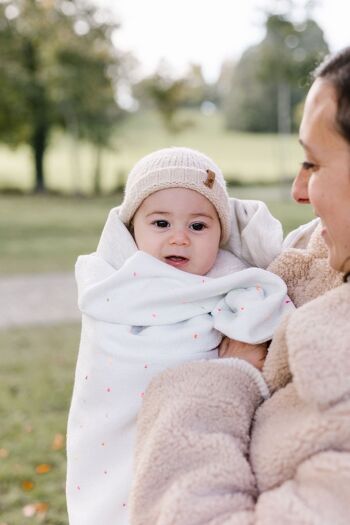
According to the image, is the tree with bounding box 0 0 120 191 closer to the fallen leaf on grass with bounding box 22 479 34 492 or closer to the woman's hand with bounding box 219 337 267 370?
the fallen leaf on grass with bounding box 22 479 34 492

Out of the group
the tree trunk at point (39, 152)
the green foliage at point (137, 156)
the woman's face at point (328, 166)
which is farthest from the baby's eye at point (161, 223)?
the tree trunk at point (39, 152)

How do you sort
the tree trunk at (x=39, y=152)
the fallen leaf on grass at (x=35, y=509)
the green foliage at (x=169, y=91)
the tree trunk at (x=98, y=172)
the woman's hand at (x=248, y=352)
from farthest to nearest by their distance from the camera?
the green foliage at (x=169, y=91) < the tree trunk at (x=39, y=152) < the tree trunk at (x=98, y=172) < the fallen leaf on grass at (x=35, y=509) < the woman's hand at (x=248, y=352)

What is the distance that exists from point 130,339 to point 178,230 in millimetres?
321

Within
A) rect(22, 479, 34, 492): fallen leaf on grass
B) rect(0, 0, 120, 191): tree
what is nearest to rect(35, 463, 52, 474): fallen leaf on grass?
rect(22, 479, 34, 492): fallen leaf on grass

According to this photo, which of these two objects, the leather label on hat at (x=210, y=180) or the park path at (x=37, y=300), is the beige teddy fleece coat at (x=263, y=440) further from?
the park path at (x=37, y=300)

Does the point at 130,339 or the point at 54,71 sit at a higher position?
the point at 130,339

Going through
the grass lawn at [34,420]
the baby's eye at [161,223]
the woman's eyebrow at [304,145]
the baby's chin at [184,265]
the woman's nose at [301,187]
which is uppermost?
the woman's eyebrow at [304,145]

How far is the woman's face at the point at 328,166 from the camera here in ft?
4.53

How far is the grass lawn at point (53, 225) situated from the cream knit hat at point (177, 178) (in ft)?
32.1

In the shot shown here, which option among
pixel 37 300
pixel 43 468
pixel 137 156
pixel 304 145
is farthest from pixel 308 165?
pixel 137 156

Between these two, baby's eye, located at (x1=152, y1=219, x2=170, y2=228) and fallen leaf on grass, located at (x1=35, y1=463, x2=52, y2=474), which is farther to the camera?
fallen leaf on grass, located at (x1=35, y1=463, x2=52, y2=474)

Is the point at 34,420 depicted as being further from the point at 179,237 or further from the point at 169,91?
the point at 169,91

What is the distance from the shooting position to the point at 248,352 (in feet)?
5.83

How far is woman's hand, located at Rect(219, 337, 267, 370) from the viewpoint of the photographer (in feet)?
5.79
